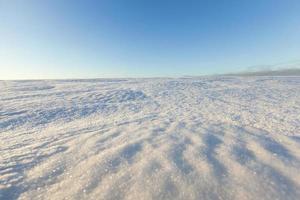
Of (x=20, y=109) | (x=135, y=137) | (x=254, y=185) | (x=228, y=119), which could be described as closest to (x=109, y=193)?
(x=254, y=185)

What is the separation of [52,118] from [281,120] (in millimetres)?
6606

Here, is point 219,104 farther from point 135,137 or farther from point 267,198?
point 267,198

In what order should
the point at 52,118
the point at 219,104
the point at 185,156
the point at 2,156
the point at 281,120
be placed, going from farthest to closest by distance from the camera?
the point at 219,104, the point at 52,118, the point at 281,120, the point at 2,156, the point at 185,156

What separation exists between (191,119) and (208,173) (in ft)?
12.0

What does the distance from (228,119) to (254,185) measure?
4.08 metres

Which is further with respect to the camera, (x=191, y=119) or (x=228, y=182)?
(x=191, y=119)

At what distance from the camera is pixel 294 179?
3691mm

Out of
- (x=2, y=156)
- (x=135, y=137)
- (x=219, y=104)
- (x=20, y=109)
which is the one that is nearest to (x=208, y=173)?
(x=135, y=137)

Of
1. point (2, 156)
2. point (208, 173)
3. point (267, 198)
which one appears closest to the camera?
point (267, 198)

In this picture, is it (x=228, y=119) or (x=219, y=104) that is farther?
(x=219, y=104)

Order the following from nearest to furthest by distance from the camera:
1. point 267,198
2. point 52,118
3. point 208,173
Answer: point 267,198
point 208,173
point 52,118

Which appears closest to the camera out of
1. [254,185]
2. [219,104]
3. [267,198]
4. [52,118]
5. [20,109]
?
[267,198]

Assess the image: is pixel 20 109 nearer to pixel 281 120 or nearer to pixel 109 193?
pixel 109 193

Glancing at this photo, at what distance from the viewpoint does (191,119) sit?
7.42 metres
